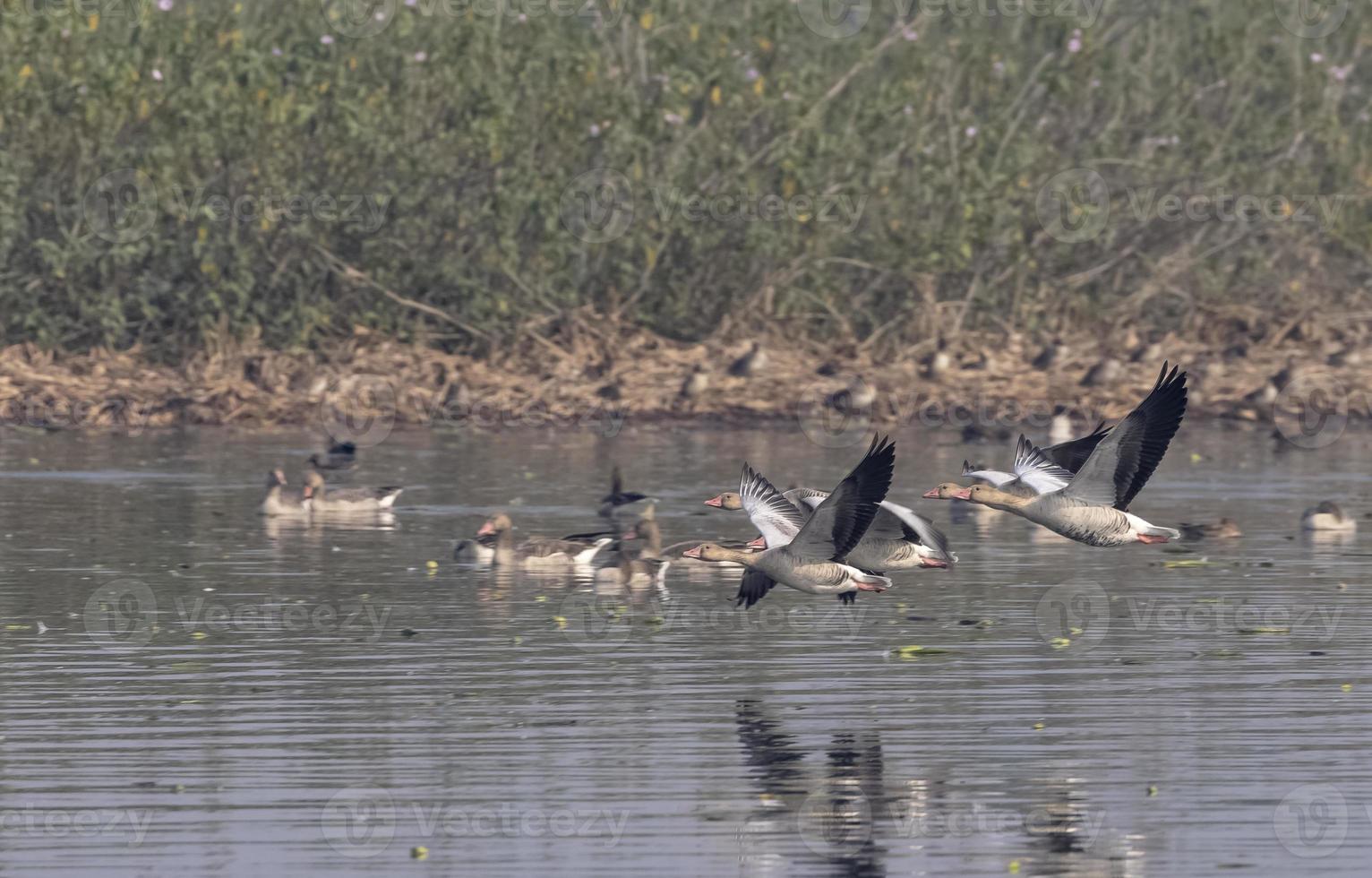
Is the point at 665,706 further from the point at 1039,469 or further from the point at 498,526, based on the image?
the point at 498,526

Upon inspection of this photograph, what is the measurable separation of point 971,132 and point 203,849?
2701cm

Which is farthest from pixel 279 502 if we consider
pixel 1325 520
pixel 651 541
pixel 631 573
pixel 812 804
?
pixel 812 804

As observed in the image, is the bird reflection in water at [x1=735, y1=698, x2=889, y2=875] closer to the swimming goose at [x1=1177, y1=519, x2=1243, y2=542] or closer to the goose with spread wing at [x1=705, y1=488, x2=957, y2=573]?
the goose with spread wing at [x1=705, y1=488, x2=957, y2=573]

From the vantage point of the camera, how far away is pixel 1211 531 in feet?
78.6

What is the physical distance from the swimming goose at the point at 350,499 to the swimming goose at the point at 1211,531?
7.83 meters

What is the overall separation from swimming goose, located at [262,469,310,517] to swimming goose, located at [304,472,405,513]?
0.12 meters

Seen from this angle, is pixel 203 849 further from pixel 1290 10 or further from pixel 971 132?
pixel 1290 10

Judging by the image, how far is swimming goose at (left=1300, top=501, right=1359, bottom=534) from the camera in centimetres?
2420

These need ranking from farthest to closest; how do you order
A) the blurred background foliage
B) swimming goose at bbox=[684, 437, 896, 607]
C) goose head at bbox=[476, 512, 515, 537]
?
the blurred background foliage, goose head at bbox=[476, 512, 515, 537], swimming goose at bbox=[684, 437, 896, 607]

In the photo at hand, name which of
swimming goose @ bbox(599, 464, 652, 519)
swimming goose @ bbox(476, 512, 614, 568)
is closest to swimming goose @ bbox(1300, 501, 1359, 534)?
swimming goose @ bbox(599, 464, 652, 519)

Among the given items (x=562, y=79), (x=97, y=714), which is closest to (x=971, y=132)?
(x=562, y=79)

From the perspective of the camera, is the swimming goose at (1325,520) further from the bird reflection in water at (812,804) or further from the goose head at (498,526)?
the bird reflection in water at (812,804)

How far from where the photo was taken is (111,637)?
18.4 metres

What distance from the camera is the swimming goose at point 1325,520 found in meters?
24.2
